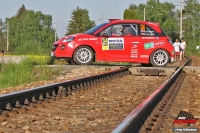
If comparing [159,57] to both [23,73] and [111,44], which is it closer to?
[111,44]

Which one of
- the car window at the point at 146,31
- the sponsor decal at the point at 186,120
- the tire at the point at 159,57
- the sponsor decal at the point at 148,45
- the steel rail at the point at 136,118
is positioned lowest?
the sponsor decal at the point at 186,120

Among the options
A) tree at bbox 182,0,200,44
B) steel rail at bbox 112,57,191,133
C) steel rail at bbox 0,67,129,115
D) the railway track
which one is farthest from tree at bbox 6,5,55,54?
steel rail at bbox 112,57,191,133

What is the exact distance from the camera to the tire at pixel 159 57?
16766 mm

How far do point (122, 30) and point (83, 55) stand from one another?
1.57 m

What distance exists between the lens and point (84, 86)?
32.1 ft

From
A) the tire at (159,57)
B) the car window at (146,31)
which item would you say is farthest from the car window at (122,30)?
the tire at (159,57)

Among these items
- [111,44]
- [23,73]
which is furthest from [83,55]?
[23,73]

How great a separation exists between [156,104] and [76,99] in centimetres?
137

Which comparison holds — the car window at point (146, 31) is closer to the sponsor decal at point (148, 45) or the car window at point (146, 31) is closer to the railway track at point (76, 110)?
the sponsor decal at point (148, 45)

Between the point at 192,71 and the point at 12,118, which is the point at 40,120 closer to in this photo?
the point at 12,118

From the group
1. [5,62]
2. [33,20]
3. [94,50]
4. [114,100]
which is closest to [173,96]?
[114,100]

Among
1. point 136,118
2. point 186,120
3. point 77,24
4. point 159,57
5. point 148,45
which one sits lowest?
point 186,120

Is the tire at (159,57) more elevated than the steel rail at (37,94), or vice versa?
the tire at (159,57)

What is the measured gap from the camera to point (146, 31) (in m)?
16.9
